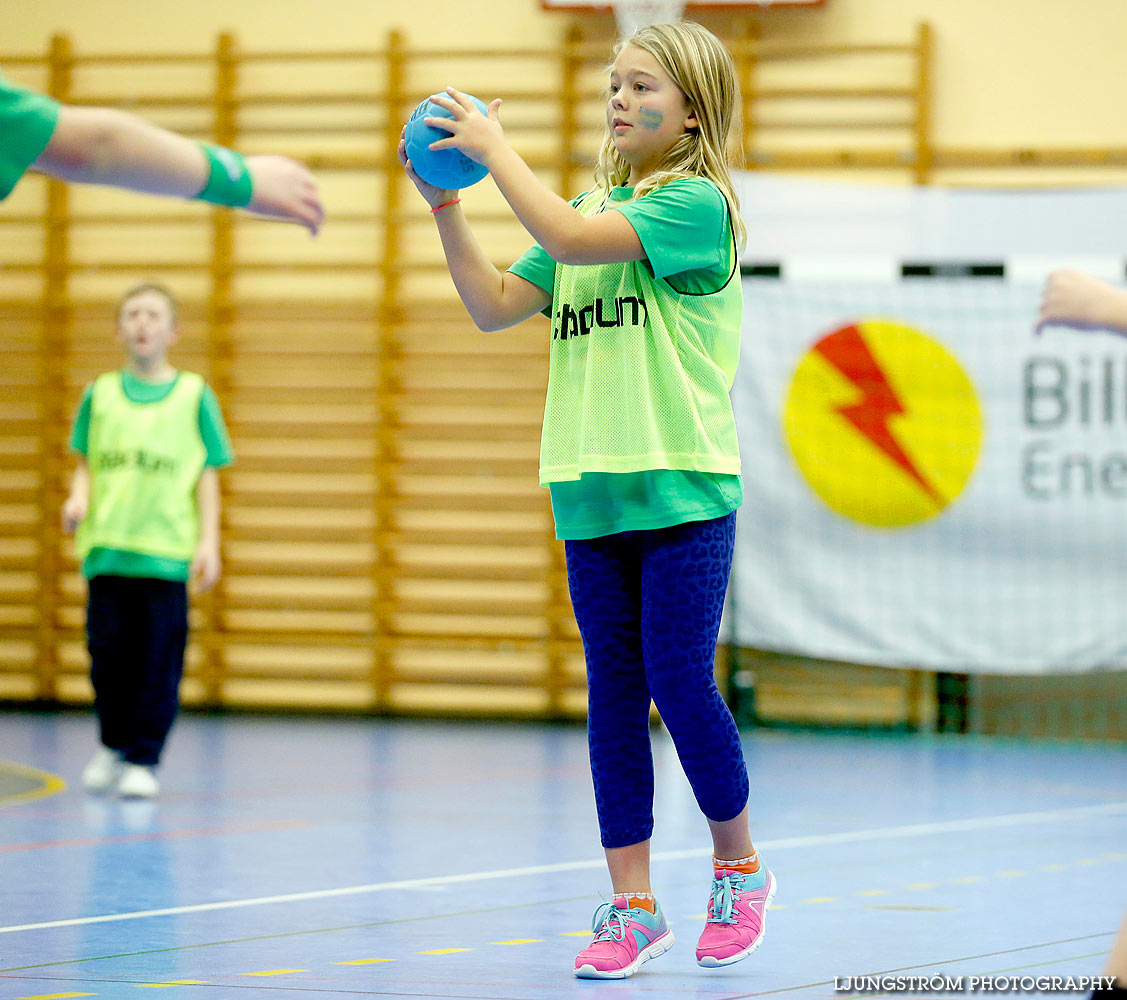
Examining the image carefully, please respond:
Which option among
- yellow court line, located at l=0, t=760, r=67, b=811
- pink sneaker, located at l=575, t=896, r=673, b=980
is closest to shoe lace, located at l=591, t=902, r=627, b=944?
pink sneaker, located at l=575, t=896, r=673, b=980

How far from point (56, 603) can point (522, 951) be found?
6185 millimetres

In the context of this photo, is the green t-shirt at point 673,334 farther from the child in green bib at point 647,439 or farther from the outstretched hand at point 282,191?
the outstretched hand at point 282,191

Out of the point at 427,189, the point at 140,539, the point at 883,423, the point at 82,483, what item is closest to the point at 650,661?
the point at 427,189

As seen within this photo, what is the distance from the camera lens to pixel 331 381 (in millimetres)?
8234

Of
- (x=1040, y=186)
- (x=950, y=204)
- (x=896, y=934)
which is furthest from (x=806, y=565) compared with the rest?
(x=896, y=934)

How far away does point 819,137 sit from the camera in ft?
25.4

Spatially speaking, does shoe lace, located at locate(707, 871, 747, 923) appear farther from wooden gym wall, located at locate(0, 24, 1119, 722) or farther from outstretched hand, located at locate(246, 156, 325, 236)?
wooden gym wall, located at locate(0, 24, 1119, 722)

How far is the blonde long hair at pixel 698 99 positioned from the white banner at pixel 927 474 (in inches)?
170

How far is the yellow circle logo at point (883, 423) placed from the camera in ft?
22.4

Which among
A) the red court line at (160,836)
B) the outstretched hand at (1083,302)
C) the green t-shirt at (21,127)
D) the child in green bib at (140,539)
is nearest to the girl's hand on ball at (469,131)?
the green t-shirt at (21,127)

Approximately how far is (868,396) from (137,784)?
3407mm

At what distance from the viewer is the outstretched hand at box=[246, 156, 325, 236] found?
2.12 m

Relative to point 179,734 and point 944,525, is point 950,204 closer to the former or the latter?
point 944,525

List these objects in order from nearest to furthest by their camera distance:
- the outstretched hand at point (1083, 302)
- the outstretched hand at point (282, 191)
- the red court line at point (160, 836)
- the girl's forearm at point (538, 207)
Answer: the outstretched hand at point (1083, 302) → the outstretched hand at point (282, 191) → the girl's forearm at point (538, 207) → the red court line at point (160, 836)
